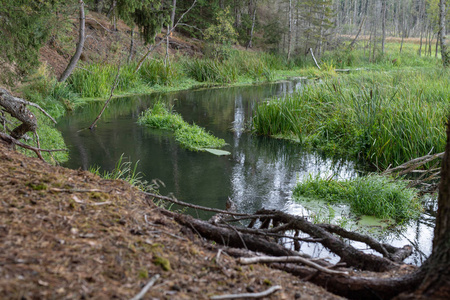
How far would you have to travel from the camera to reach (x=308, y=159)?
8055 millimetres

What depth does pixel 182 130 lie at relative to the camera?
972 cm

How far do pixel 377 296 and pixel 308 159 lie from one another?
20.0 ft

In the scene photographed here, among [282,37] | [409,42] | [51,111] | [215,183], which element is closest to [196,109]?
[51,111]

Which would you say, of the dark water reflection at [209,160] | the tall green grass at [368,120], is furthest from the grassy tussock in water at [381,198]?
the tall green grass at [368,120]

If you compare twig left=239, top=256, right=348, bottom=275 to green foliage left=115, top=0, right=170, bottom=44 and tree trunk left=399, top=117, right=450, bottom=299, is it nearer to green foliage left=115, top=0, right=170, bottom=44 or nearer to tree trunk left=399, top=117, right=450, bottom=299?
tree trunk left=399, top=117, right=450, bottom=299

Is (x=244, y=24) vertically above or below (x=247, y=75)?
above

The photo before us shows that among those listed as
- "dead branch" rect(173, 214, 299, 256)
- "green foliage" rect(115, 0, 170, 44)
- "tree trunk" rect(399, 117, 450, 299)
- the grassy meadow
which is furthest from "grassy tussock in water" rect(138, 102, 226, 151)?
"tree trunk" rect(399, 117, 450, 299)

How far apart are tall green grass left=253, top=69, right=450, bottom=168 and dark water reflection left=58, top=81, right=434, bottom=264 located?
1.46 ft

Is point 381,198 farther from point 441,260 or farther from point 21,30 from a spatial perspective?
point 21,30

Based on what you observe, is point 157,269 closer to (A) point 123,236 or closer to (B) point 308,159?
(A) point 123,236

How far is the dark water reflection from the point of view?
6.03 metres

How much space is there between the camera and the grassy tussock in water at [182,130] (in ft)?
28.8

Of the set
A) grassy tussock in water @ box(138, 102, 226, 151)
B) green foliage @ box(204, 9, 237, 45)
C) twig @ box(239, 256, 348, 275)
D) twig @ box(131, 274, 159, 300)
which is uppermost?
green foliage @ box(204, 9, 237, 45)

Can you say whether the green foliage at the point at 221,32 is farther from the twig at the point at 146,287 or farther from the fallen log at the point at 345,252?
the twig at the point at 146,287
